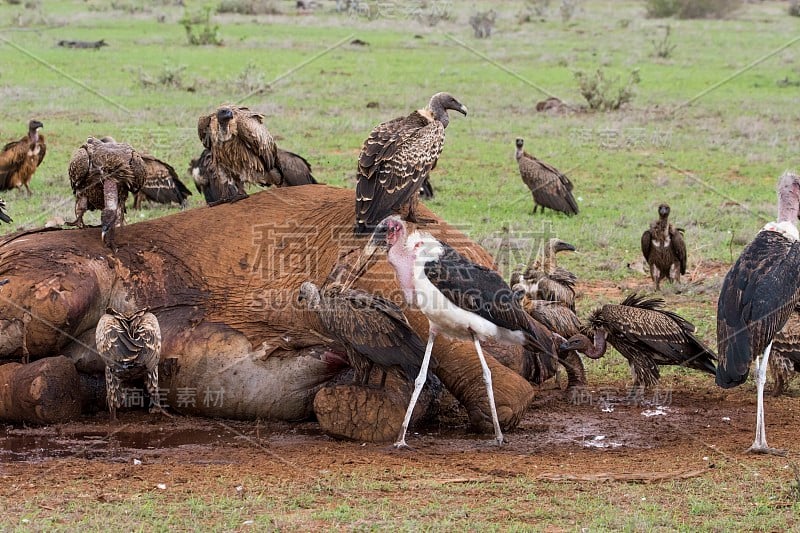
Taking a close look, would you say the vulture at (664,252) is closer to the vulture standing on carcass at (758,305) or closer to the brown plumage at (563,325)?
the brown plumage at (563,325)

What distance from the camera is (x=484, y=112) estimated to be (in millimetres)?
23328

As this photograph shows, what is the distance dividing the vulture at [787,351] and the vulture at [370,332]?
2700 mm

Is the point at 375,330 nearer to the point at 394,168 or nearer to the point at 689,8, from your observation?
the point at 394,168

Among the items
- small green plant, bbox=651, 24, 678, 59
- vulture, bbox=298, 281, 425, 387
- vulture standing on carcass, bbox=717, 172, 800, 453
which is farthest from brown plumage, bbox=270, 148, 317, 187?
small green plant, bbox=651, 24, 678, 59

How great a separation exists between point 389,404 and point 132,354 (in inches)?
65.5

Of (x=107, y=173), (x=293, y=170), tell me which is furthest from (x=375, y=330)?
(x=293, y=170)

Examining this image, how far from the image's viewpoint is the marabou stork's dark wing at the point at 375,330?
24.2ft

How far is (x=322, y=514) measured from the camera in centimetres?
583

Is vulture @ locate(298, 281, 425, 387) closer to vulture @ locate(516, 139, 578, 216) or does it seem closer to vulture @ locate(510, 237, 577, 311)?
vulture @ locate(510, 237, 577, 311)

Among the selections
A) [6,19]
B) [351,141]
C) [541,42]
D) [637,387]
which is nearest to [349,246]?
[637,387]

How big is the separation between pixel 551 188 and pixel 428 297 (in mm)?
8480

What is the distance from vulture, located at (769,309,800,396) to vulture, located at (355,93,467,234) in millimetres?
2785

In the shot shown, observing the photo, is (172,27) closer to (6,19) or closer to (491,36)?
(6,19)

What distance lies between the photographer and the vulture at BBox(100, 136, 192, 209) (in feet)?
47.3
